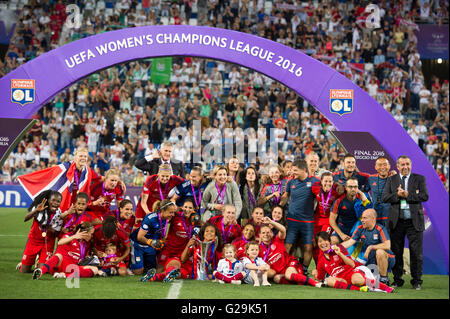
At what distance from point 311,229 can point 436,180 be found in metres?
2.14

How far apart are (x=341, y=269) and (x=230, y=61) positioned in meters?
3.54

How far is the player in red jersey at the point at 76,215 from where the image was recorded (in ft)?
27.9

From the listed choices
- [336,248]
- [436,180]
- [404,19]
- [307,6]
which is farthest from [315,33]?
[336,248]

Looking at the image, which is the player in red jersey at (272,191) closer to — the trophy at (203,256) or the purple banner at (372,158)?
the purple banner at (372,158)

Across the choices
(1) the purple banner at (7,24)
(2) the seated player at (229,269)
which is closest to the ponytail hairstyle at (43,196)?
(2) the seated player at (229,269)

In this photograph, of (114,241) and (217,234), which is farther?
(114,241)

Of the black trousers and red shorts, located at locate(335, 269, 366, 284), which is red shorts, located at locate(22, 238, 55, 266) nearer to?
red shorts, located at locate(335, 269, 366, 284)

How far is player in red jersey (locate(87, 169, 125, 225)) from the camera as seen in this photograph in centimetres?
905

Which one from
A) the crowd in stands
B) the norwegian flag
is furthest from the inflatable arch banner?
the crowd in stands

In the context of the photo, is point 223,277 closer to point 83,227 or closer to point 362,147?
point 83,227

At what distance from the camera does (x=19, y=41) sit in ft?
71.1

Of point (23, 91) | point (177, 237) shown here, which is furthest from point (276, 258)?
point (23, 91)

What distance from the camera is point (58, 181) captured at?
9.16 meters
